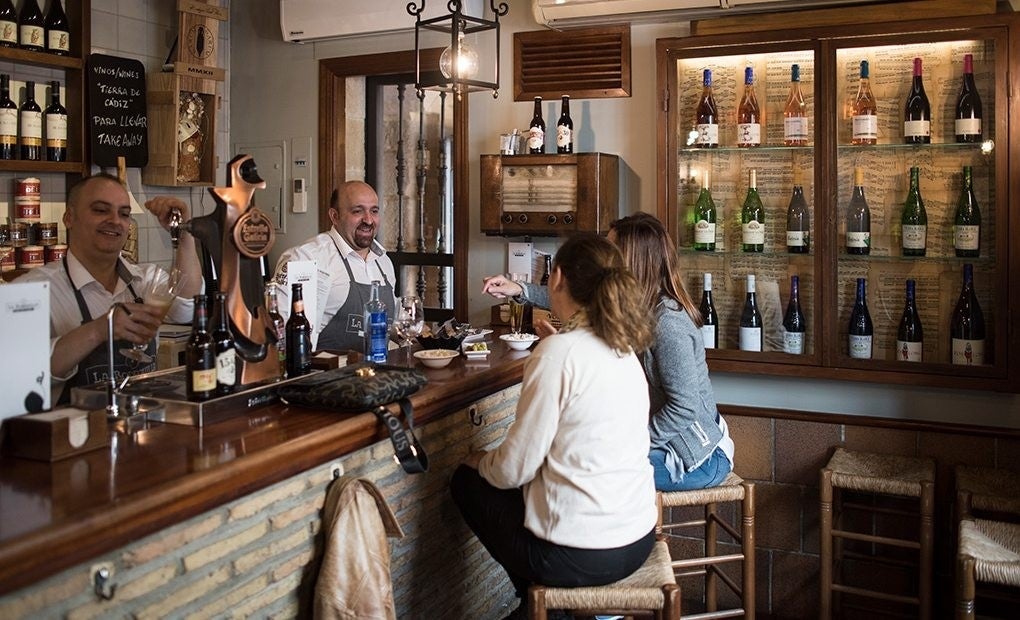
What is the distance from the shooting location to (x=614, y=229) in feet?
10.7

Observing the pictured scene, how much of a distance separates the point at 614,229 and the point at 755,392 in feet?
4.05

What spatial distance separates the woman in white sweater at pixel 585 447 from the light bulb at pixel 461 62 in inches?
37.4

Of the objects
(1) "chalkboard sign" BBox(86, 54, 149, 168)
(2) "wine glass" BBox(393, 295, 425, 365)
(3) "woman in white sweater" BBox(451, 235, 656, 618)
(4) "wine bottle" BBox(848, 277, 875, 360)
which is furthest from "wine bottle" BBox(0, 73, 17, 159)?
(4) "wine bottle" BBox(848, 277, 875, 360)

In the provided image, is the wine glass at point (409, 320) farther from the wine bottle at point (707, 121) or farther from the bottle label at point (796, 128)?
the bottle label at point (796, 128)

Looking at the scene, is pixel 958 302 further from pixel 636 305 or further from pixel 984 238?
pixel 636 305

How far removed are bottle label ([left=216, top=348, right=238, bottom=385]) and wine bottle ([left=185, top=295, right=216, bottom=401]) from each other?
0.03 meters

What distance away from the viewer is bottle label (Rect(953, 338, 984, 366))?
3.58 m

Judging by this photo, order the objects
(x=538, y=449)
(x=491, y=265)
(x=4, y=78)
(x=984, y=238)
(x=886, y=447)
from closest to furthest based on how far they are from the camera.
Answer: (x=538, y=449) → (x=984, y=238) → (x=886, y=447) → (x=4, y=78) → (x=491, y=265)

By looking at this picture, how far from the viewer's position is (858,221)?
12.5ft

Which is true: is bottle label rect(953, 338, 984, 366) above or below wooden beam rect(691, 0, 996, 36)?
below

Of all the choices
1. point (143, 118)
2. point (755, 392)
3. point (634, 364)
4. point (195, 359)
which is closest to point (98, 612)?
point (195, 359)

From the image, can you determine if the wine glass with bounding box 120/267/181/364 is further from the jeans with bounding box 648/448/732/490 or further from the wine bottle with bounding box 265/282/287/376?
the jeans with bounding box 648/448/732/490

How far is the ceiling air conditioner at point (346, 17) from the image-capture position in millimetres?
4680

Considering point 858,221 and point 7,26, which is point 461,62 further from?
point 7,26
